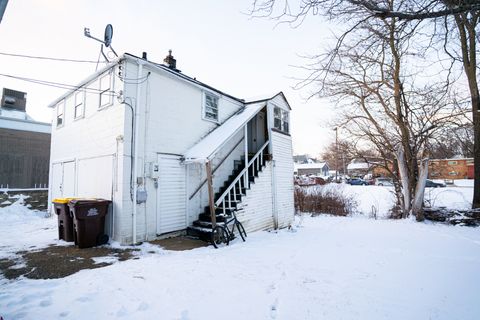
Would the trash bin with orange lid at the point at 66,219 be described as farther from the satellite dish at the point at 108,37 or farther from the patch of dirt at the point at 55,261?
the satellite dish at the point at 108,37

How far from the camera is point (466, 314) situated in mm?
3279

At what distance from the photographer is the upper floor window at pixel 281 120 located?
11.2 m

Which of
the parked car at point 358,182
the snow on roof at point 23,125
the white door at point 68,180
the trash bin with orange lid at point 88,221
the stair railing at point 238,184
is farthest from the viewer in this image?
the parked car at point 358,182

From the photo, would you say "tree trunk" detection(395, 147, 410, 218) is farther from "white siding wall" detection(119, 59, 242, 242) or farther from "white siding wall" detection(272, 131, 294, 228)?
"white siding wall" detection(119, 59, 242, 242)

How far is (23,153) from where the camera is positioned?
68.4 feet

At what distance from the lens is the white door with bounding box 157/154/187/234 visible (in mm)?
7410

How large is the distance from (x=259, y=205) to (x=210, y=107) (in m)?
4.25

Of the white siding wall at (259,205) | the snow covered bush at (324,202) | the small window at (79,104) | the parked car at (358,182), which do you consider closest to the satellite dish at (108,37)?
the small window at (79,104)

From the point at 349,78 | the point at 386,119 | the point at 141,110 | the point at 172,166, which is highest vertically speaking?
the point at 349,78

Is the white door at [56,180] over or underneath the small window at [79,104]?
underneath

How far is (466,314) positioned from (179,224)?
6.76 metres

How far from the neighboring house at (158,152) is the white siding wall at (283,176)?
9 cm

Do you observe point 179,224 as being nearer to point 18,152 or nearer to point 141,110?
point 141,110

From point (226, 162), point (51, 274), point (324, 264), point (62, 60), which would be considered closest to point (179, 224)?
→ point (226, 162)
